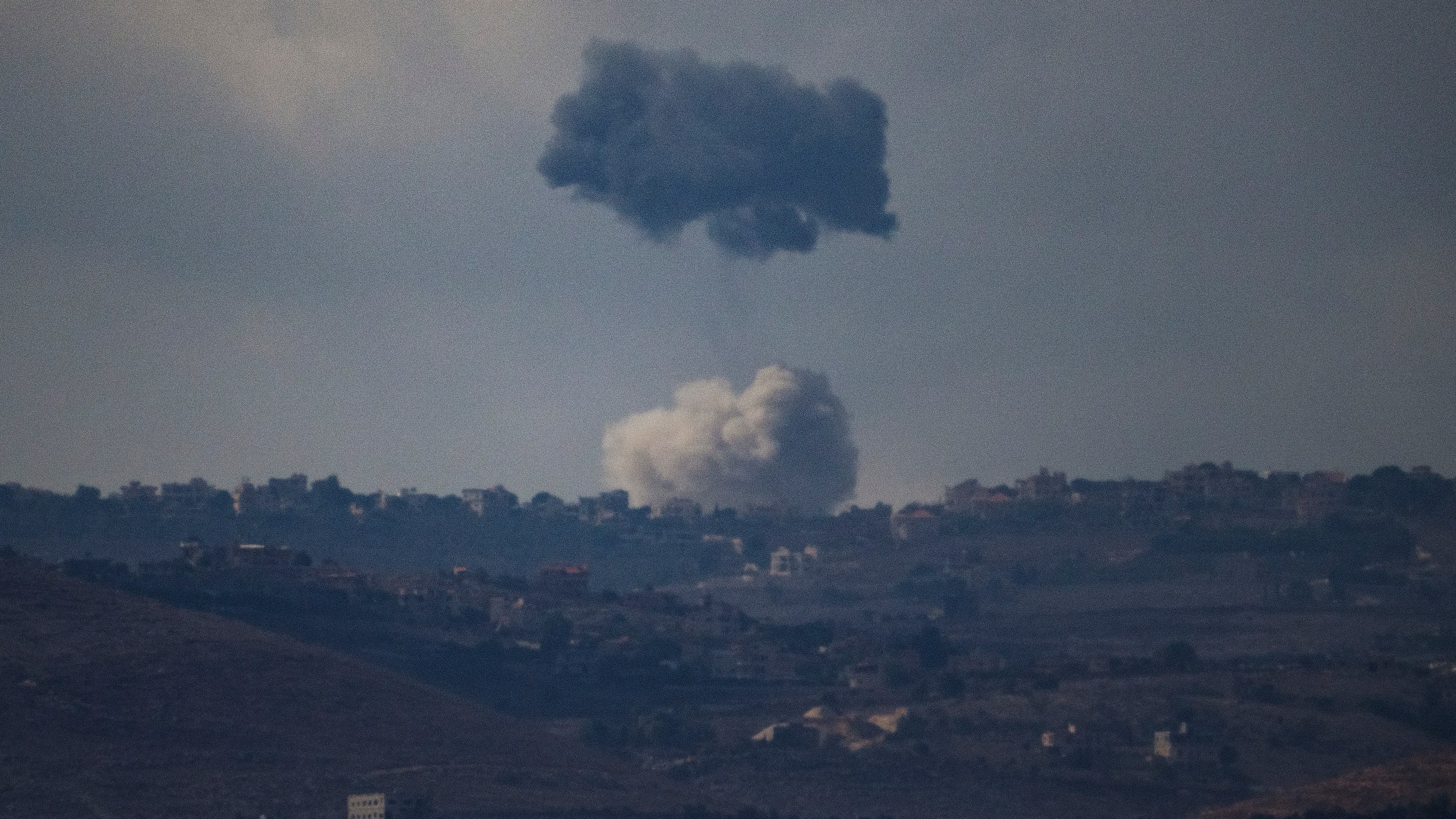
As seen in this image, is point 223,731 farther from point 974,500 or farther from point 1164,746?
point 974,500

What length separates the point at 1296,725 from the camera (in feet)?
337

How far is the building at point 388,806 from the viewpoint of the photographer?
78.8m

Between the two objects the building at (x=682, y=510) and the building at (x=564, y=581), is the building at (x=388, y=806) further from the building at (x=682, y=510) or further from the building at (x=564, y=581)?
the building at (x=682, y=510)

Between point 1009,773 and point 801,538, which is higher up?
point 801,538

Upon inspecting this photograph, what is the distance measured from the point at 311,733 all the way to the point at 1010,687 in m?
34.2

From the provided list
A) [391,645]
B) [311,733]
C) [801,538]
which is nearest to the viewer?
[311,733]

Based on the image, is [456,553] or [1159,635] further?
[456,553]

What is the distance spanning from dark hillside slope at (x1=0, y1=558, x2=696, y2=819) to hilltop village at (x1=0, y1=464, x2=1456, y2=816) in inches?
329

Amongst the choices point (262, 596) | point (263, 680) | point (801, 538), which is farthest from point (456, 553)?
point (263, 680)

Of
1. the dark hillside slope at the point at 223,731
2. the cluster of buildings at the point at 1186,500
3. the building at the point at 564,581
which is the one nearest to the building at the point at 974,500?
the cluster of buildings at the point at 1186,500

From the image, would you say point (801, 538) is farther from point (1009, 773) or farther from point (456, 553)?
point (1009, 773)

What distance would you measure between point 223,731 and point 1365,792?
133 feet

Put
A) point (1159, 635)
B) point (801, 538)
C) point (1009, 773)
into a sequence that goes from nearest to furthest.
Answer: point (1009, 773) < point (1159, 635) < point (801, 538)

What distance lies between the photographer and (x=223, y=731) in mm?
87375
